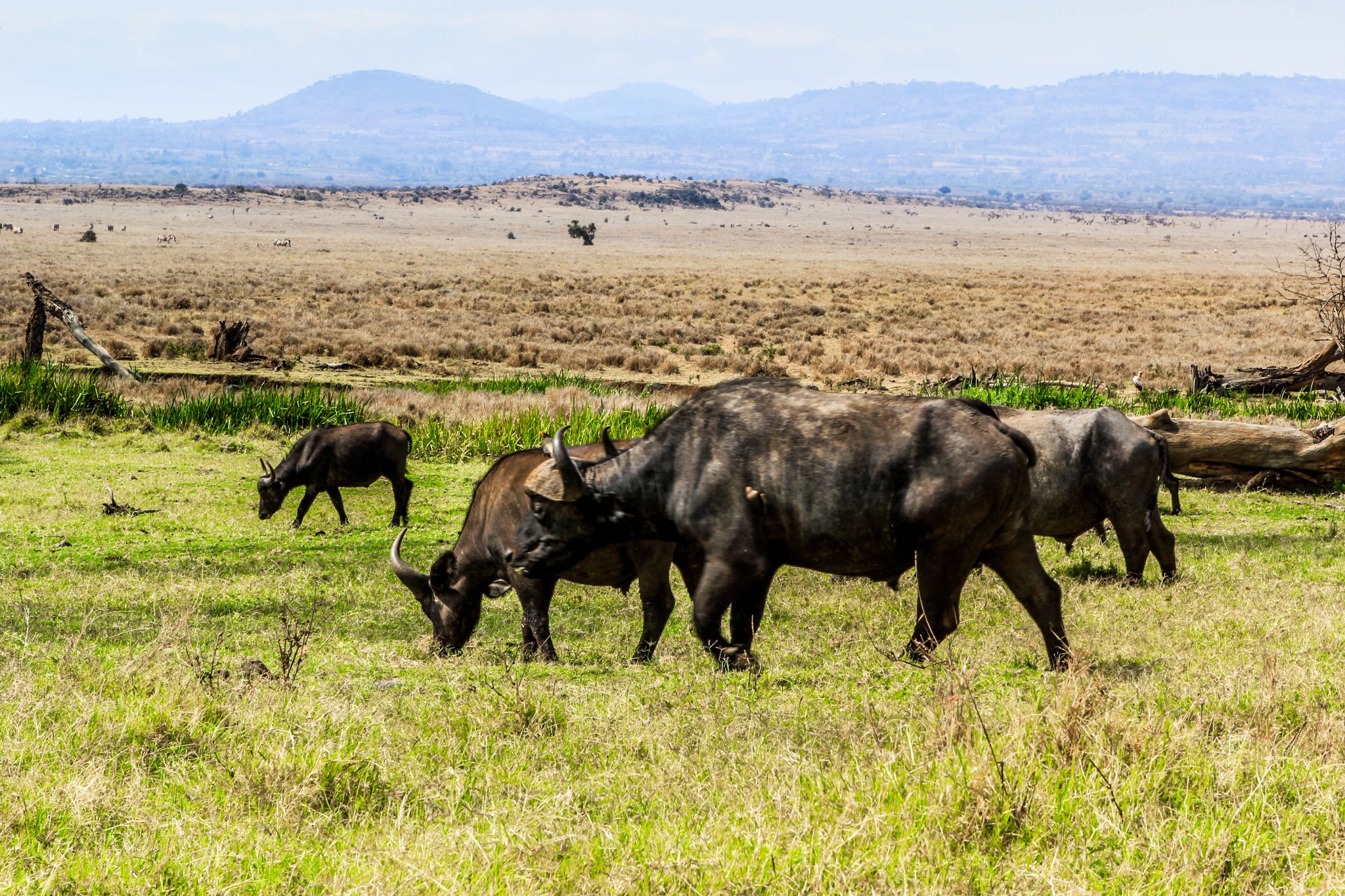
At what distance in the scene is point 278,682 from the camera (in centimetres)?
693

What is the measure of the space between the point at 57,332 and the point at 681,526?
106 feet

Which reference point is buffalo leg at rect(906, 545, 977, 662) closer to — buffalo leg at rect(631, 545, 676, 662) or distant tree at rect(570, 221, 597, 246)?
buffalo leg at rect(631, 545, 676, 662)

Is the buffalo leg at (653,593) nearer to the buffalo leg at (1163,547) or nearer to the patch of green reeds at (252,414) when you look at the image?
the buffalo leg at (1163,547)

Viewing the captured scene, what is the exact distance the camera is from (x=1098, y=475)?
451 inches

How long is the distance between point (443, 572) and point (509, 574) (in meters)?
0.78

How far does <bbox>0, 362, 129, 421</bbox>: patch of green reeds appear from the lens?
70.4ft

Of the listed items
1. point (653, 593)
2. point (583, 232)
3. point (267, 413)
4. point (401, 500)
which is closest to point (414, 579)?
point (653, 593)

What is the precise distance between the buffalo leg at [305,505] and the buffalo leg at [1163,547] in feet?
33.5

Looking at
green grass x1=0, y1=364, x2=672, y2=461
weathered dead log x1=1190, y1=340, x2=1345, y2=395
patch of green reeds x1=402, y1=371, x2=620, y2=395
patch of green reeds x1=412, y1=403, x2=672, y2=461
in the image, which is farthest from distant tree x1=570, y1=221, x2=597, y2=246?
patch of green reeds x1=412, y1=403, x2=672, y2=461

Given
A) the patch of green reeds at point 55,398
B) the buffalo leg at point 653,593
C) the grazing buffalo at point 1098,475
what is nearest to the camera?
the buffalo leg at point 653,593

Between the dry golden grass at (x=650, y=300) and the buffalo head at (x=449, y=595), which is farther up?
the buffalo head at (x=449, y=595)

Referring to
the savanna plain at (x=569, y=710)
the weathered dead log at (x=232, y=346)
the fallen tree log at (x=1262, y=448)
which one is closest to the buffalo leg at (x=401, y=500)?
the savanna plain at (x=569, y=710)

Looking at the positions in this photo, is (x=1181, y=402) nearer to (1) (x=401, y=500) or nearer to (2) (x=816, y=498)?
(1) (x=401, y=500)

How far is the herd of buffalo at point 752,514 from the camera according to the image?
24.6ft
